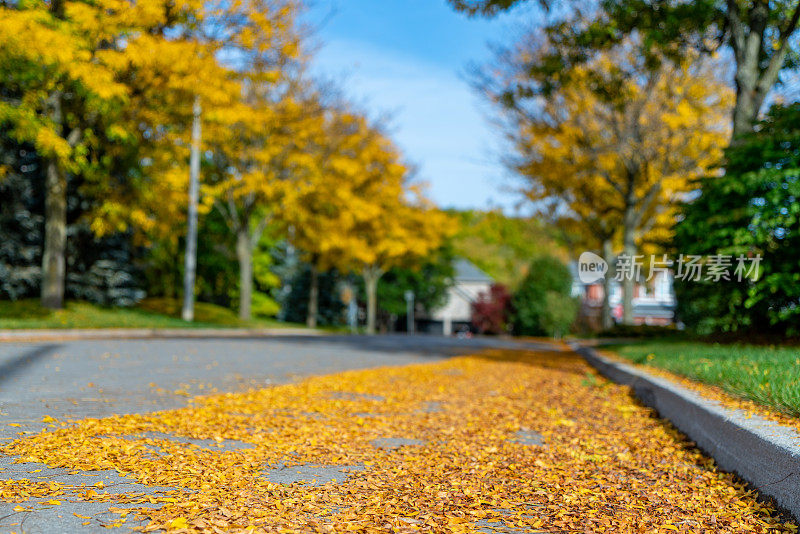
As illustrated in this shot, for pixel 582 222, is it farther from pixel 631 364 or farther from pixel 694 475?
Result: pixel 694 475

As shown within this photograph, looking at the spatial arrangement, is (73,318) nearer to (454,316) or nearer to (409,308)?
(409,308)

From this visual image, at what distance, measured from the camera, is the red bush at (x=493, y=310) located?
4616 centimetres

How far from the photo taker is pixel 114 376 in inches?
338

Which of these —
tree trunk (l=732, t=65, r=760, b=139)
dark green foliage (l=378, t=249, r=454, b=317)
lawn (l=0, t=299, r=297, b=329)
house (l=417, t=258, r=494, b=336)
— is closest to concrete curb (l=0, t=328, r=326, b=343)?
lawn (l=0, t=299, r=297, b=329)

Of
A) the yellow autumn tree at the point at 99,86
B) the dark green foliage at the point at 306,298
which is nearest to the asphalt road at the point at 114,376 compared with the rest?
the yellow autumn tree at the point at 99,86

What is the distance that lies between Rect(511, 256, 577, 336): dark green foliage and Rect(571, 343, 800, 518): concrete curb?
1276 inches

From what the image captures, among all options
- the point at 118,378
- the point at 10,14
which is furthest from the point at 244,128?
the point at 118,378

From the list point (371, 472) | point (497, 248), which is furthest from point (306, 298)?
point (371, 472)

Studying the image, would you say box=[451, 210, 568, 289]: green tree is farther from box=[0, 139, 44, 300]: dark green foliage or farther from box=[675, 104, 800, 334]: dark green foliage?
box=[675, 104, 800, 334]: dark green foliage

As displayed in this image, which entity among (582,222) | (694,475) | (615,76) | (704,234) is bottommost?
(694,475)

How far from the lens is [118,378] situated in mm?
8430

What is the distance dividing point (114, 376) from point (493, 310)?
3962 centimetres

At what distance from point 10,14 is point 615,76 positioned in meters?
13.0

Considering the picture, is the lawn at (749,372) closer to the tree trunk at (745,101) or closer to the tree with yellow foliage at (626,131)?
the tree trunk at (745,101)
